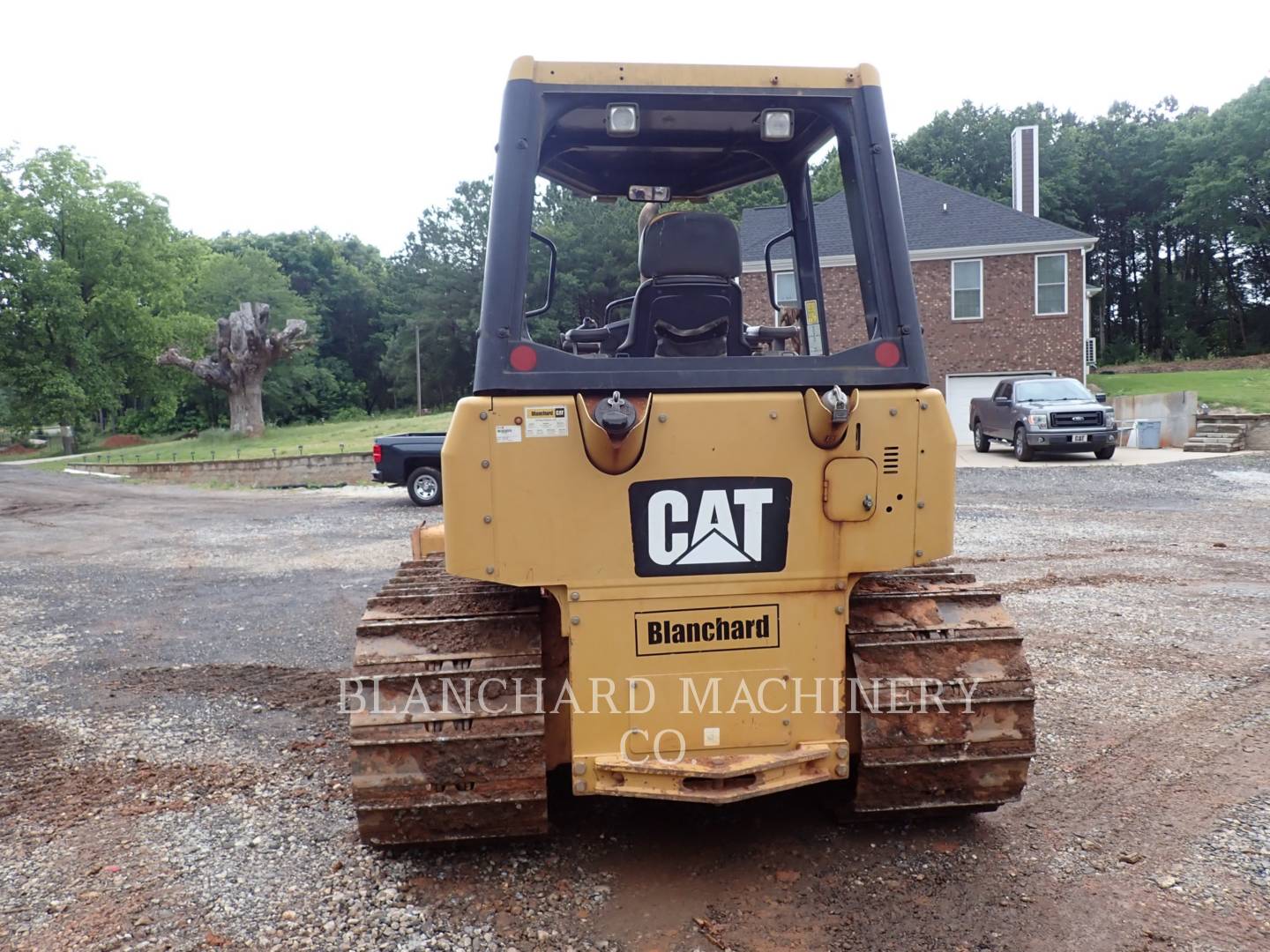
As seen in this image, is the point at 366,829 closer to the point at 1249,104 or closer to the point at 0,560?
the point at 0,560

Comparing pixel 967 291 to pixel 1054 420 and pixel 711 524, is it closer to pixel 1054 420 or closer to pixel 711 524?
pixel 1054 420

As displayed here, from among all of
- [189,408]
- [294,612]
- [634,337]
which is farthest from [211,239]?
[634,337]

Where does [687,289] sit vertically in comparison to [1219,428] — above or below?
above

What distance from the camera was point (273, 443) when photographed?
35.8 m

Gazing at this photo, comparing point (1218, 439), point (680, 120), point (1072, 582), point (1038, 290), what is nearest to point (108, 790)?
point (680, 120)

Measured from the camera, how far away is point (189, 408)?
207ft

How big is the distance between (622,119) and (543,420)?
106 centimetres

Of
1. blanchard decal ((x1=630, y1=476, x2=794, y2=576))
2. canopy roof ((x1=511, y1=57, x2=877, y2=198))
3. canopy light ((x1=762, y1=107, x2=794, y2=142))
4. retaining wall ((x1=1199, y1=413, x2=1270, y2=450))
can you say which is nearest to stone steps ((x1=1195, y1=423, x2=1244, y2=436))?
retaining wall ((x1=1199, y1=413, x2=1270, y2=450))

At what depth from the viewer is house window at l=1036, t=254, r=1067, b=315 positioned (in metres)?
27.3

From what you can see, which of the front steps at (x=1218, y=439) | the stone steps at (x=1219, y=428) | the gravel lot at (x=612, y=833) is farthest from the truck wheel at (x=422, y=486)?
the stone steps at (x=1219, y=428)

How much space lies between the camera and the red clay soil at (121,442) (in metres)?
48.2

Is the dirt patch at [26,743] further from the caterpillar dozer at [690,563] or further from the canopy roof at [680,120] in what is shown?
the canopy roof at [680,120]

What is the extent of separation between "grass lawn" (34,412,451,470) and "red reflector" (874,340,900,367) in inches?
989

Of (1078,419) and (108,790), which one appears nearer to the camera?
(108,790)
